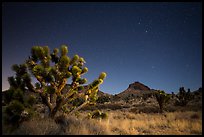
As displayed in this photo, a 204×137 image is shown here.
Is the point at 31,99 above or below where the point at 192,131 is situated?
above

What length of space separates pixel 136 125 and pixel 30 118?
5.29 m

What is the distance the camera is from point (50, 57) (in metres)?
8.17

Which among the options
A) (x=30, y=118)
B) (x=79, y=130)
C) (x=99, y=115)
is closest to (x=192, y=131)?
(x=99, y=115)

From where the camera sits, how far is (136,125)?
9211 mm

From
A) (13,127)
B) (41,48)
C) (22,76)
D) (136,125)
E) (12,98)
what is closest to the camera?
(13,127)

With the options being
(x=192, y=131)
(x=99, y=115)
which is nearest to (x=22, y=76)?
(x=99, y=115)

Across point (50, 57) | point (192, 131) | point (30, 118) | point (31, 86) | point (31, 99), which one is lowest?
point (192, 131)

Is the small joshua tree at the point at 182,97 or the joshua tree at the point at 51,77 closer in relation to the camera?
the joshua tree at the point at 51,77

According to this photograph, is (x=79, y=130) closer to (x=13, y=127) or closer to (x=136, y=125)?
(x=13, y=127)

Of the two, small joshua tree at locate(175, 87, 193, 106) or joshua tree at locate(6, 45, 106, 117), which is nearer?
joshua tree at locate(6, 45, 106, 117)

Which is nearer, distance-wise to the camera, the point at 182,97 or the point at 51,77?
the point at 51,77

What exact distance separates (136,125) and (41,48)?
603 centimetres

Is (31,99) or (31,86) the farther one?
(31,86)

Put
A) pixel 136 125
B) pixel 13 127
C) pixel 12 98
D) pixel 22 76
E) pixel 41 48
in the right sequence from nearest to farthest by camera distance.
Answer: pixel 13 127
pixel 12 98
pixel 22 76
pixel 41 48
pixel 136 125
